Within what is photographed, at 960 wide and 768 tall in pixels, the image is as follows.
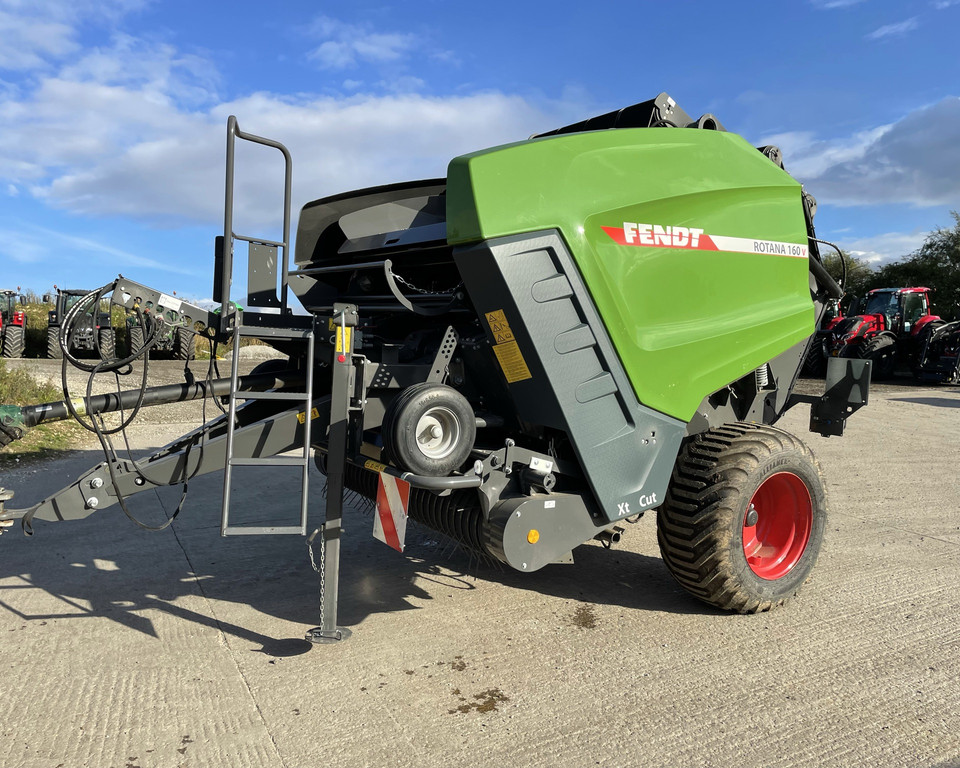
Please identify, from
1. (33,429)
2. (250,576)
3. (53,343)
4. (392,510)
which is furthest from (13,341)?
(392,510)

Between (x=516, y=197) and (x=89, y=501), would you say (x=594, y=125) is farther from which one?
(x=89, y=501)

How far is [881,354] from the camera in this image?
1739cm

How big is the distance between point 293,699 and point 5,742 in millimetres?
963

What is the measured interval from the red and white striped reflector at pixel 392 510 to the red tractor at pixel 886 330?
617 inches

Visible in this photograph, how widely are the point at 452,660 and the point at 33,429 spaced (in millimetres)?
7009

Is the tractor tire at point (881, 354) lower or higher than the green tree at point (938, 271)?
lower

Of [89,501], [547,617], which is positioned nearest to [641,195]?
[547,617]

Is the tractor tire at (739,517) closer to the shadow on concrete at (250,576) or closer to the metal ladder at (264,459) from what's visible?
the shadow on concrete at (250,576)

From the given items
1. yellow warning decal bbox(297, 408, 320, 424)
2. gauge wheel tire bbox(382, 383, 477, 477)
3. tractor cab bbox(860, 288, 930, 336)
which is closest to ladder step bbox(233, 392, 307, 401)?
yellow warning decal bbox(297, 408, 320, 424)

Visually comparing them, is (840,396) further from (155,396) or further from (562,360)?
(155,396)

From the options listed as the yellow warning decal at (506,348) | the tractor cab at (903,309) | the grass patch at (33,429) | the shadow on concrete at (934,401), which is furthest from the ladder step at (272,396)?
the tractor cab at (903,309)

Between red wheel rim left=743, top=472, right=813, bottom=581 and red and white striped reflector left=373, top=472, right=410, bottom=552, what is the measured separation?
75.7 inches

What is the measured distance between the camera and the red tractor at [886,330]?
55.0 ft

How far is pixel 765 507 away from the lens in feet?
13.9
